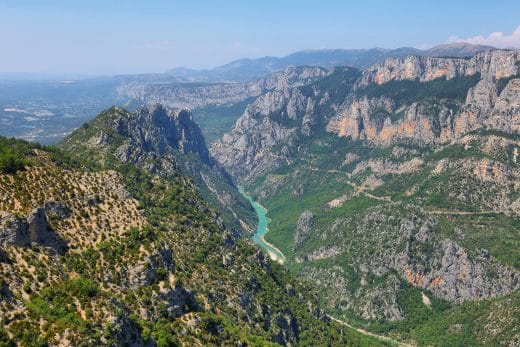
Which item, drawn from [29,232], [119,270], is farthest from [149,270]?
[29,232]

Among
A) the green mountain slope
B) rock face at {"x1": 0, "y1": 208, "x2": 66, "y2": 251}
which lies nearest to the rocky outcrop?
the green mountain slope

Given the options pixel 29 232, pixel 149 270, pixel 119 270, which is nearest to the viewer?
pixel 29 232

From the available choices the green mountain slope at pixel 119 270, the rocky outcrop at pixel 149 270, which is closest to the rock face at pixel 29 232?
the green mountain slope at pixel 119 270

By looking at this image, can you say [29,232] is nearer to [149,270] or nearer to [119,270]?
[119,270]

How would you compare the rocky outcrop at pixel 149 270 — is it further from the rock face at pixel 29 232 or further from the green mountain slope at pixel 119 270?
the rock face at pixel 29 232

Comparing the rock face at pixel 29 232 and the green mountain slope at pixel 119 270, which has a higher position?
the rock face at pixel 29 232

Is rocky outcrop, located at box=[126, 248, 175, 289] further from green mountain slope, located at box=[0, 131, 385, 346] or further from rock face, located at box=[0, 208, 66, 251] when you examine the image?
rock face, located at box=[0, 208, 66, 251]

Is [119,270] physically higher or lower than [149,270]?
higher

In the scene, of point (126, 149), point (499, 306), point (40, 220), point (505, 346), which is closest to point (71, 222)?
point (40, 220)
